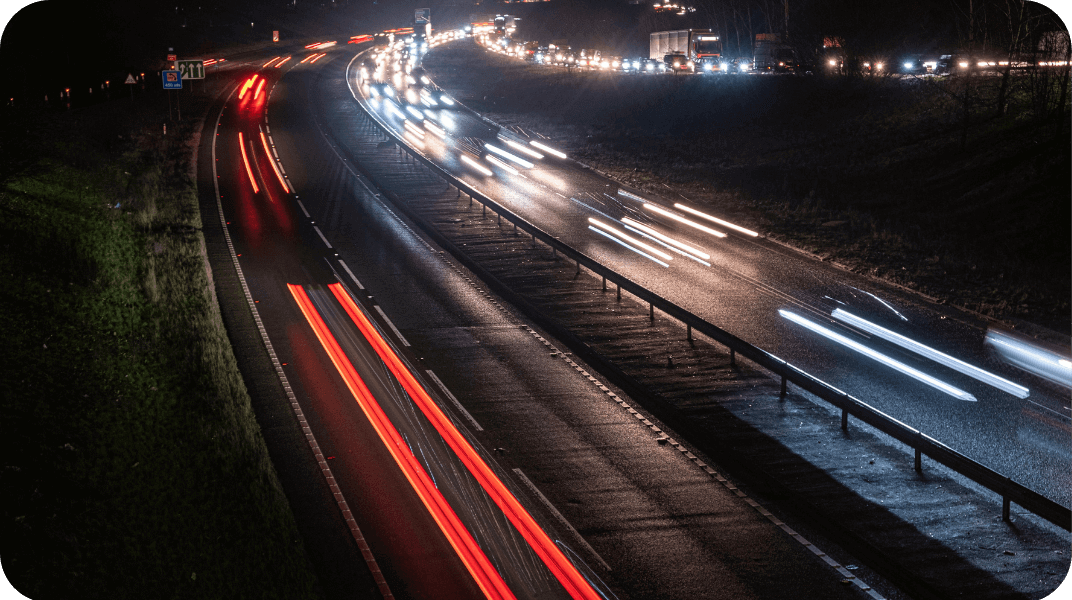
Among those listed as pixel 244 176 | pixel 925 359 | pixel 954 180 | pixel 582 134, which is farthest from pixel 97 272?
pixel 582 134

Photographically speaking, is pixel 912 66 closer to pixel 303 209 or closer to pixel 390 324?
pixel 303 209

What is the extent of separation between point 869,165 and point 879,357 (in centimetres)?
2179

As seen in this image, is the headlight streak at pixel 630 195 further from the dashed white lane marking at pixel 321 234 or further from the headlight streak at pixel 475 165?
the dashed white lane marking at pixel 321 234

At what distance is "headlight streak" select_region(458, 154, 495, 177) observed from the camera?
140ft

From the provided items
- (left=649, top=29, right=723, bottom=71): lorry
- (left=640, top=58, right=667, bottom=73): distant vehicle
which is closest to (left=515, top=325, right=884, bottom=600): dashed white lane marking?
(left=640, top=58, right=667, bottom=73): distant vehicle

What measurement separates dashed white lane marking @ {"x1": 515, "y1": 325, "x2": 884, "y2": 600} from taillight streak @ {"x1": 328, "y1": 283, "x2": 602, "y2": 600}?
3.42 metres

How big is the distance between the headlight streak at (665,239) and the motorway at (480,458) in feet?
26.3

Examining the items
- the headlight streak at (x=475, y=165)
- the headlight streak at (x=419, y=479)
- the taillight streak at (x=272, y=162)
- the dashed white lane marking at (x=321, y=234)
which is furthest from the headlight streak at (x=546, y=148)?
the headlight streak at (x=419, y=479)

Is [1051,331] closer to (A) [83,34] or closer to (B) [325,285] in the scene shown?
(B) [325,285]

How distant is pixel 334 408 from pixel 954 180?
27838mm

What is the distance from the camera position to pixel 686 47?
2963 inches

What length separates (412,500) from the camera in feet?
42.5

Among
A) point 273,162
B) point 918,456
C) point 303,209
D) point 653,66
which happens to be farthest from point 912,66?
point 918,456

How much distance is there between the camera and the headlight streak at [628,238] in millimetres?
28312
